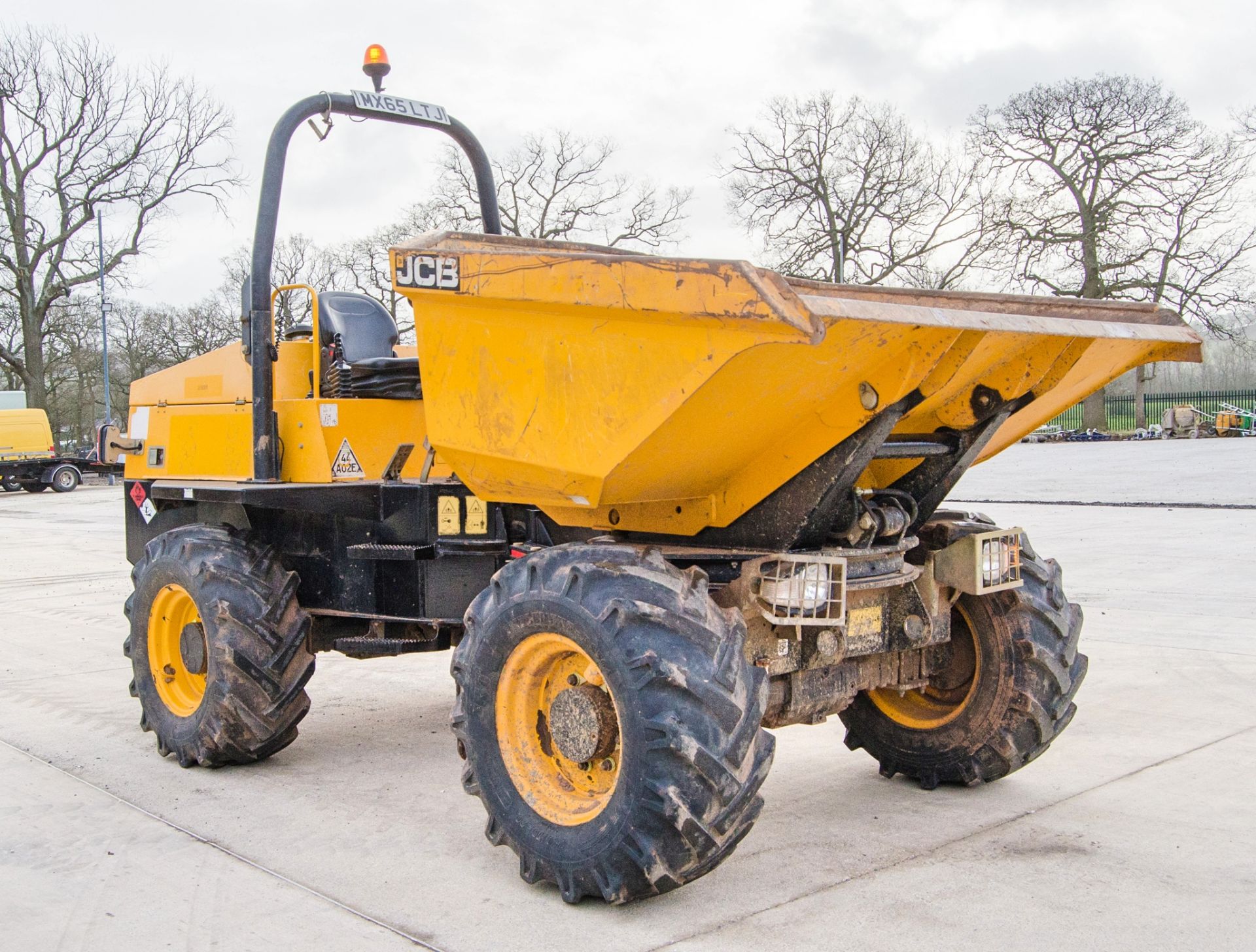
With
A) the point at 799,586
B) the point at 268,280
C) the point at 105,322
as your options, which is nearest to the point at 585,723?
the point at 799,586

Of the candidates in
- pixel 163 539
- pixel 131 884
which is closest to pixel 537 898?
pixel 131 884

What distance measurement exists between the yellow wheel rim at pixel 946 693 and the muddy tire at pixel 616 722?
146 cm

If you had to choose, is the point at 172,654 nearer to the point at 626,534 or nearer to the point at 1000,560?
the point at 626,534

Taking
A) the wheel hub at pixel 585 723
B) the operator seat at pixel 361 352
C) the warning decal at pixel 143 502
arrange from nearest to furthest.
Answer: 1. the wheel hub at pixel 585 723
2. the operator seat at pixel 361 352
3. the warning decal at pixel 143 502

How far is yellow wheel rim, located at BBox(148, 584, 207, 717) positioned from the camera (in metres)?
5.67

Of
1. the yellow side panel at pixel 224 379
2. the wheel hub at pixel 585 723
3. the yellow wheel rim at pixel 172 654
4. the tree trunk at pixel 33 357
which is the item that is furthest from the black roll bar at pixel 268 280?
the tree trunk at pixel 33 357

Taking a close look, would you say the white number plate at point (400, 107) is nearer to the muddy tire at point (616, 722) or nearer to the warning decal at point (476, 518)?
the warning decal at point (476, 518)

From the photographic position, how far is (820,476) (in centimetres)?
391

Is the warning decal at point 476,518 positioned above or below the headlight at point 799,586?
above

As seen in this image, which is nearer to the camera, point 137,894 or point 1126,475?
point 137,894

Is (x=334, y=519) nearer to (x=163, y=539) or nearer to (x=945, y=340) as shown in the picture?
(x=163, y=539)

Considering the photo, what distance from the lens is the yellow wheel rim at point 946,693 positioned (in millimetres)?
4746

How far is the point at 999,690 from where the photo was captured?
4578 millimetres

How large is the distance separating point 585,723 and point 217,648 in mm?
2079
